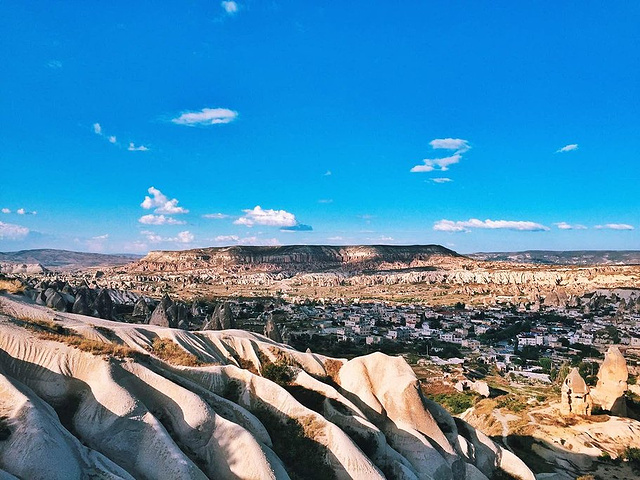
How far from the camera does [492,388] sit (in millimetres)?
42312

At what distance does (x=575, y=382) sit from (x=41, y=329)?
96.7 ft

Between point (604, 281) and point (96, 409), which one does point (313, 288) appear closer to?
point (604, 281)

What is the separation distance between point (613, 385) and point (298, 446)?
87.8 ft

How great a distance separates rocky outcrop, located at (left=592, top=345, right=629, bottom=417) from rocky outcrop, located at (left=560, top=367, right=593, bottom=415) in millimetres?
2268

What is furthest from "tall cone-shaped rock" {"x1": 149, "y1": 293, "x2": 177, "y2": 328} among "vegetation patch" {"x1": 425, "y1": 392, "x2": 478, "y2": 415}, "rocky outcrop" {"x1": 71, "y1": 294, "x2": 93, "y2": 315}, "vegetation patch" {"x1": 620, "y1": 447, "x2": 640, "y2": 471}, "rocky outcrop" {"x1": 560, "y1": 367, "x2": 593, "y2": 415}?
"vegetation patch" {"x1": 620, "y1": 447, "x2": 640, "y2": 471}

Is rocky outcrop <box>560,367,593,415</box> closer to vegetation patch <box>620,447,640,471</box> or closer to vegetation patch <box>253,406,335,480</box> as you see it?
vegetation patch <box>620,447,640,471</box>

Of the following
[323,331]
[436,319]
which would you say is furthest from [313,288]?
[323,331]

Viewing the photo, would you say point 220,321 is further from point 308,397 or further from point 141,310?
point 308,397

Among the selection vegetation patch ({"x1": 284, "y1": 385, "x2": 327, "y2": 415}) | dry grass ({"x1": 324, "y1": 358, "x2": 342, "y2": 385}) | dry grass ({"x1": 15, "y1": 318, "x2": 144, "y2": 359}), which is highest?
dry grass ({"x1": 15, "y1": 318, "x2": 144, "y2": 359})

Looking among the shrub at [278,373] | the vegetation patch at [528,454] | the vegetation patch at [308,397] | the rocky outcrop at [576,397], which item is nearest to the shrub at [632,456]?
the rocky outcrop at [576,397]

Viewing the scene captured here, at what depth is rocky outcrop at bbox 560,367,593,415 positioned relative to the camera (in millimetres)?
28359

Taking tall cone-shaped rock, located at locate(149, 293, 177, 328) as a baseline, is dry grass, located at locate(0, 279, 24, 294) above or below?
above

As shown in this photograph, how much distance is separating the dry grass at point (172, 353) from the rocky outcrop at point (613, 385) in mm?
28206

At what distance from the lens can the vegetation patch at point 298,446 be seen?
39.9 feet
